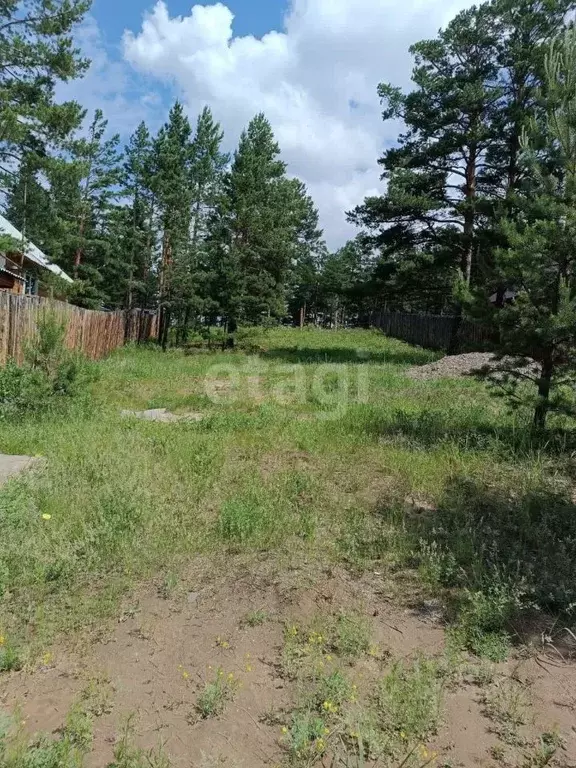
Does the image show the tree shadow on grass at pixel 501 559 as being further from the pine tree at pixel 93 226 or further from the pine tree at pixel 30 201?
the pine tree at pixel 93 226

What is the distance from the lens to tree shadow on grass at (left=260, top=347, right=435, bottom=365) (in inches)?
632

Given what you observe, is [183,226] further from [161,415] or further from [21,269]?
[161,415]

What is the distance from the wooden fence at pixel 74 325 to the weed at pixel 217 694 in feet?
20.2

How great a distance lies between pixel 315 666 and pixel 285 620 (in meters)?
0.42

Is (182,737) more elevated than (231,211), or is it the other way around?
(231,211)

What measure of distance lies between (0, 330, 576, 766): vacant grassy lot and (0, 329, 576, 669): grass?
1cm

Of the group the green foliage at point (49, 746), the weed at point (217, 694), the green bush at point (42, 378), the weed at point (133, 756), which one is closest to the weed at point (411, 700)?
the weed at point (217, 694)

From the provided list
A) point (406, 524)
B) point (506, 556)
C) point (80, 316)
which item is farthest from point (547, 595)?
point (80, 316)

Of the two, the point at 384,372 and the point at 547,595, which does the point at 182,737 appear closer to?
the point at 547,595

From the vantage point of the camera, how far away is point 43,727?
79.1 inches

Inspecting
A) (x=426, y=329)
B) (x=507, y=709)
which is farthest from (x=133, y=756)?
(x=426, y=329)

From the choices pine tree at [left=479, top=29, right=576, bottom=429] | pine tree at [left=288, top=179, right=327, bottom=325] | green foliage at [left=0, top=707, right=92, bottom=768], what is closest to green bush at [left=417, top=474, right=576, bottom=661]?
pine tree at [left=479, top=29, right=576, bottom=429]

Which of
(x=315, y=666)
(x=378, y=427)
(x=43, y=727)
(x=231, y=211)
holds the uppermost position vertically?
(x=231, y=211)

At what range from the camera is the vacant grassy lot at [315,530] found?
2.30 meters
